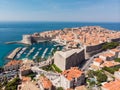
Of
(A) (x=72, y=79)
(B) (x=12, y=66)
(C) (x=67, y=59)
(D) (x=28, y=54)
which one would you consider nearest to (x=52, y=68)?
(C) (x=67, y=59)

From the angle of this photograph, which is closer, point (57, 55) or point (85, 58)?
point (57, 55)

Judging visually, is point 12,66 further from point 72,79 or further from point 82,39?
point 82,39

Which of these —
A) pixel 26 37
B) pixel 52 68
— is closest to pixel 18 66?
pixel 52 68

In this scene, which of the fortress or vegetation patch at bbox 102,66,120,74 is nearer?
vegetation patch at bbox 102,66,120,74

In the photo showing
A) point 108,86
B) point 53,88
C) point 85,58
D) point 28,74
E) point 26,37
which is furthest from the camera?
point 26,37

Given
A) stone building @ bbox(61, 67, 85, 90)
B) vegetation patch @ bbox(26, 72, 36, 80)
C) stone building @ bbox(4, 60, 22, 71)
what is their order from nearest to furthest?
stone building @ bbox(61, 67, 85, 90)
vegetation patch @ bbox(26, 72, 36, 80)
stone building @ bbox(4, 60, 22, 71)

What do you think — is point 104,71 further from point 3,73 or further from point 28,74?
point 3,73

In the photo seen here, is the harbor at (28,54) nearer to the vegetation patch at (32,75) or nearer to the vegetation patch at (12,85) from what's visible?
the vegetation patch at (32,75)

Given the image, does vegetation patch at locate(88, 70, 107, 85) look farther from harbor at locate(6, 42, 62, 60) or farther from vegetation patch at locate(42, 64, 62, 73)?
harbor at locate(6, 42, 62, 60)

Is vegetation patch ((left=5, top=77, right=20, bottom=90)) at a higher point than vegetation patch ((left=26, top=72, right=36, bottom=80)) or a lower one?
higher

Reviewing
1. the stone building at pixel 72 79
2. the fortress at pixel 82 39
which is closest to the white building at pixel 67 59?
the fortress at pixel 82 39

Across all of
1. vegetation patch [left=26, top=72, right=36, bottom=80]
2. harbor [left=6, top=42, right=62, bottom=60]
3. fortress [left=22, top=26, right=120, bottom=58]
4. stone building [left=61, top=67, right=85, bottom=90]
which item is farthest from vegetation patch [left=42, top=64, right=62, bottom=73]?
harbor [left=6, top=42, right=62, bottom=60]
